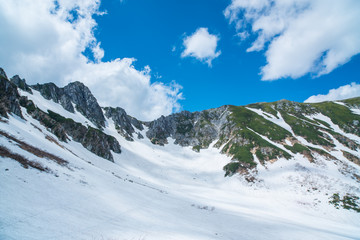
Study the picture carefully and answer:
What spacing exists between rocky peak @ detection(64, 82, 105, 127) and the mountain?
88cm

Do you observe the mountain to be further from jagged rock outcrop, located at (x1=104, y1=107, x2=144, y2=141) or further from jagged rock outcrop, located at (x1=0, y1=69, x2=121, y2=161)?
jagged rock outcrop, located at (x1=104, y1=107, x2=144, y2=141)

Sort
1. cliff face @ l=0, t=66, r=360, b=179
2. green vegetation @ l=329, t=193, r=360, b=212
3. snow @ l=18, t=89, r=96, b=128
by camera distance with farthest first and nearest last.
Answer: snow @ l=18, t=89, r=96, b=128
cliff face @ l=0, t=66, r=360, b=179
green vegetation @ l=329, t=193, r=360, b=212

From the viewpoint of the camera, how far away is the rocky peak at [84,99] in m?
109

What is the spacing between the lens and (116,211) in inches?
482

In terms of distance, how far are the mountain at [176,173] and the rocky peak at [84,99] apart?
0.88 m

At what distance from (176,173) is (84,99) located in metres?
85.6

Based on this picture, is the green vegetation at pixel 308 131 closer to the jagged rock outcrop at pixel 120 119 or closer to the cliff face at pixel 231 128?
the cliff face at pixel 231 128

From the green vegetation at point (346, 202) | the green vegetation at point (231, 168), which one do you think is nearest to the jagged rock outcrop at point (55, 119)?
the green vegetation at point (231, 168)

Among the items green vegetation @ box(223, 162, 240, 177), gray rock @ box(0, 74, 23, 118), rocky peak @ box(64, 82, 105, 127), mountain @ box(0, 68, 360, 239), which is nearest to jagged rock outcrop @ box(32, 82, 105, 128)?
rocky peak @ box(64, 82, 105, 127)

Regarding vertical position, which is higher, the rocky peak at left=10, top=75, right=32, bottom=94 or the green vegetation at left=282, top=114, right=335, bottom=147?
the green vegetation at left=282, top=114, right=335, bottom=147

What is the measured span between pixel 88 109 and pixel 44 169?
362 ft

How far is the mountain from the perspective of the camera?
9812 millimetres

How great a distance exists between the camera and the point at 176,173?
74438 millimetres

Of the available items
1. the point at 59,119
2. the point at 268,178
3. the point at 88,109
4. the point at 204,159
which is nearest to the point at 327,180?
the point at 268,178
